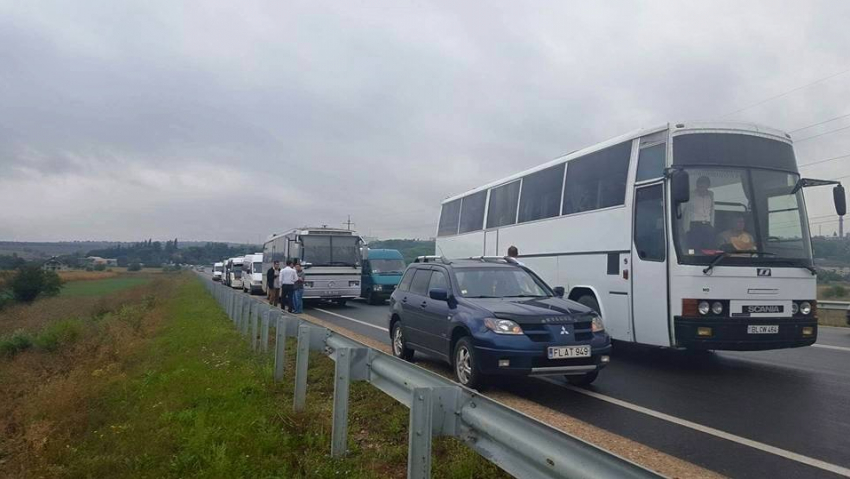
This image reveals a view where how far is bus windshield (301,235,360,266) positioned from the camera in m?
25.5

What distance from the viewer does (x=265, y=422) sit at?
6309mm

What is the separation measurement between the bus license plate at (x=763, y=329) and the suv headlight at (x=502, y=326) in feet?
12.2

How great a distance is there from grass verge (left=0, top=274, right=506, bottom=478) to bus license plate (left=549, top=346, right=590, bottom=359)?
1.99m

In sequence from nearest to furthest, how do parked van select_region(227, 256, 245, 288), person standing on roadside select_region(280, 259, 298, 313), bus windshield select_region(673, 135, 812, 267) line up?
bus windshield select_region(673, 135, 812, 267), person standing on roadside select_region(280, 259, 298, 313), parked van select_region(227, 256, 245, 288)

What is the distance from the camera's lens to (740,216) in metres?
9.45

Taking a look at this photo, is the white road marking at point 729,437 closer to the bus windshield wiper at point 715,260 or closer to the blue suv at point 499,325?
the blue suv at point 499,325

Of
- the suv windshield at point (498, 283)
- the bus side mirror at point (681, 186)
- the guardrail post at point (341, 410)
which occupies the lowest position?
the guardrail post at point (341, 410)

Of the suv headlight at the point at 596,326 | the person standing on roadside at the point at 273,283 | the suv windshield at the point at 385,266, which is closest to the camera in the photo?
the suv headlight at the point at 596,326

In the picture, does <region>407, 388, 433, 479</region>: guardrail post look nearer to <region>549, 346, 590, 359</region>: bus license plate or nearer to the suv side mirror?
<region>549, 346, 590, 359</region>: bus license plate

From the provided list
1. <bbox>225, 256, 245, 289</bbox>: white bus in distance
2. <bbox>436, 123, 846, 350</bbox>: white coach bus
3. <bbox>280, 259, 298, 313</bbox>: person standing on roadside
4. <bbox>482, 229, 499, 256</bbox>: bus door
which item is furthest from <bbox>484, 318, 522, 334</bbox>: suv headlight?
<bbox>225, 256, 245, 289</bbox>: white bus in distance

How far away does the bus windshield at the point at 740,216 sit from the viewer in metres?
9.27

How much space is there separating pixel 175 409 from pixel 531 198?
892cm

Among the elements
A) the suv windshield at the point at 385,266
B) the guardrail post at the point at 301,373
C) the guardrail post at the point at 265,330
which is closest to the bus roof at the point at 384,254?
the suv windshield at the point at 385,266

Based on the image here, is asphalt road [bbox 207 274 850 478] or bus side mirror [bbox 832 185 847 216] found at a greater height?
bus side mirror [bbox 832 185 847 216]
